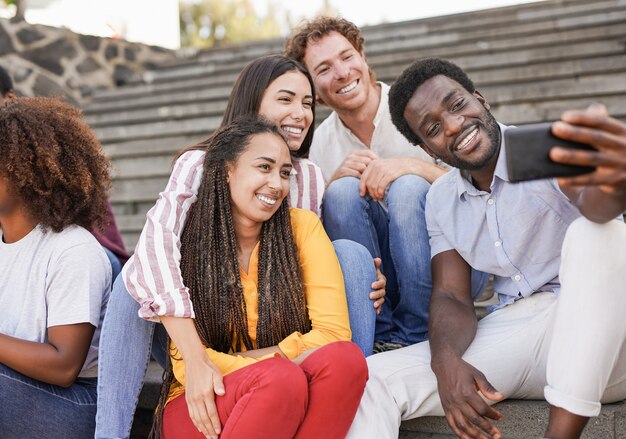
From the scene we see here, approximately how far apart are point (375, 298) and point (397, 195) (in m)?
0.37

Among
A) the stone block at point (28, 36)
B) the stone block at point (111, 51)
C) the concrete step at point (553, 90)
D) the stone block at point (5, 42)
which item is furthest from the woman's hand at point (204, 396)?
the stone block at point (111, 51)

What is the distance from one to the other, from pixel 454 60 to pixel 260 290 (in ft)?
11.3

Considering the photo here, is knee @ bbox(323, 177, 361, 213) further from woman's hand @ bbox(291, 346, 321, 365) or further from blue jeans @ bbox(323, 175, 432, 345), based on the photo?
woman's hand @ bbox(291, 346, 321, 365)

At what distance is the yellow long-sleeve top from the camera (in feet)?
5.66

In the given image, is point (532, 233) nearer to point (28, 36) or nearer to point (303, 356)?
point (303, 356)

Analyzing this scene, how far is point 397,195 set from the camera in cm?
209

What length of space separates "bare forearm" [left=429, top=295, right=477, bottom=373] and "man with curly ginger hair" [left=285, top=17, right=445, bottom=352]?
21 cm

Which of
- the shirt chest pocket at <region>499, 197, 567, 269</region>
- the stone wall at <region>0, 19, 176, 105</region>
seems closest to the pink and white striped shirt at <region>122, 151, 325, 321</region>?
the shirt chest pocket at <region>499, 197, 567, 269</region>

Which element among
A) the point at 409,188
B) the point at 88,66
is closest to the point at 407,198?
the point at 409,188

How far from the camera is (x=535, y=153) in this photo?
1210mm

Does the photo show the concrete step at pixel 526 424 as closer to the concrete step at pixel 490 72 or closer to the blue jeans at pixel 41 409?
the blue jeans at pixel 41 409

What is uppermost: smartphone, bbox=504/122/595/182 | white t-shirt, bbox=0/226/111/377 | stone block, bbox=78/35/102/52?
stone block, bbox=78/35/102/52

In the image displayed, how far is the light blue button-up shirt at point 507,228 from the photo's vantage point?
1.79m

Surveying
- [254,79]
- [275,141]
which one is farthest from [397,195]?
[254,79]
